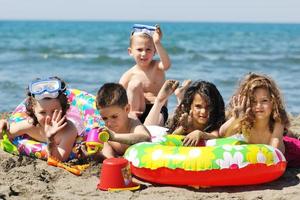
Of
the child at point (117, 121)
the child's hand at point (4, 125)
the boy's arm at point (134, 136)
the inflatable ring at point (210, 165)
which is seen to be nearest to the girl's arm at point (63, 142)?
the child at point (117, 121)

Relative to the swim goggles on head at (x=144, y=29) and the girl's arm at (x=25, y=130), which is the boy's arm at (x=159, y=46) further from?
the girl's arm at (x=25, y=130)

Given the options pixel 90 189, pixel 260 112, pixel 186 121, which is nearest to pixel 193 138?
pixel 186 121

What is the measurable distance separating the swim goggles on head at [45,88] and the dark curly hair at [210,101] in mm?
1143

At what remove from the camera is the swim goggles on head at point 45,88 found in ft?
15.8

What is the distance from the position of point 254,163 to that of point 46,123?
1.76m

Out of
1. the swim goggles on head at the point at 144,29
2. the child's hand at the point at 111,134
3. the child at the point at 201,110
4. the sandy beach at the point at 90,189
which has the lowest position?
the sandy beach at the point at 90,189

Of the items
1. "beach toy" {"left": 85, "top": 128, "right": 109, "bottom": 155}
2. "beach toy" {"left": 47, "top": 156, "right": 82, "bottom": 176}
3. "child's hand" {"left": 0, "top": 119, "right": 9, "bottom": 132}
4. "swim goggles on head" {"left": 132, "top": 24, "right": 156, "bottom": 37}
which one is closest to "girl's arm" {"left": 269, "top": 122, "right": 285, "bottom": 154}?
"beach toy" {"left": 85, "top": 128, "right": 109, "bottom": 155}

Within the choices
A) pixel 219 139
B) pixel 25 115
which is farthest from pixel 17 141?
pixel 219 139

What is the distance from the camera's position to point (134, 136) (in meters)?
4.78

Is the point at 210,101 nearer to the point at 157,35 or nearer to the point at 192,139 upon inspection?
the point at 192,139

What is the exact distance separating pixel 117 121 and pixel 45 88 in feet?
2.27

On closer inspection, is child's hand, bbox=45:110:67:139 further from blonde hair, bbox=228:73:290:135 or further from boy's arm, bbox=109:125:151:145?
blonde hair, bbox=228:73:290:135

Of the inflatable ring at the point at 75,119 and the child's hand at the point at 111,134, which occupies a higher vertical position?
the child's hand at the point at 111,134

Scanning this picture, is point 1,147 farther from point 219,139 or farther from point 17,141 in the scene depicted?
point 219,139
